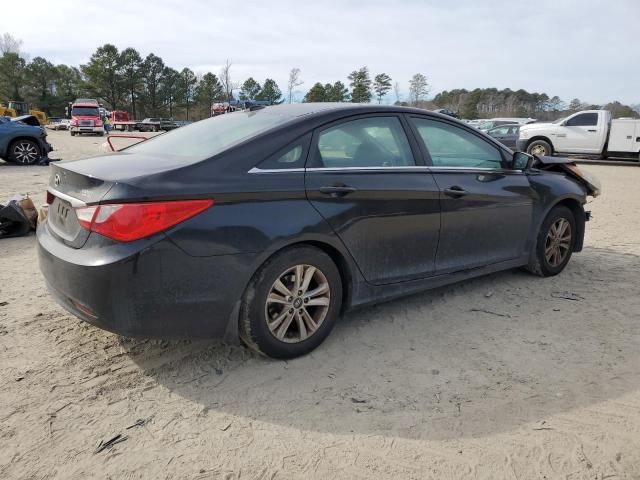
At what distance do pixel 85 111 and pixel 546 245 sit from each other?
3870 centimetres

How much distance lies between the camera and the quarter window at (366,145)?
10.5 ft

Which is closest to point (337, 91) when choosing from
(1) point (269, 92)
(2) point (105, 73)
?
(1) point (269, 92)

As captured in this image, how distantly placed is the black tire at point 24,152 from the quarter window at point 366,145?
43.4 ft

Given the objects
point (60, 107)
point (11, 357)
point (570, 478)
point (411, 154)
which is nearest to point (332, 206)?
point (411, 154)

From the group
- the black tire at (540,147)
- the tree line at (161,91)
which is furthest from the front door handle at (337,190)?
the tree line at (161,91)

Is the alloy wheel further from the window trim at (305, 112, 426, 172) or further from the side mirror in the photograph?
the side mirror

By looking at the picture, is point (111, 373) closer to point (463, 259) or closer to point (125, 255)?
point (125, 255)

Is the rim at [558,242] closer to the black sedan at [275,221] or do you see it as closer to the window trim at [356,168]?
the black sedan at [275,221]

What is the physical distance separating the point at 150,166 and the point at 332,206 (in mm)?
1082

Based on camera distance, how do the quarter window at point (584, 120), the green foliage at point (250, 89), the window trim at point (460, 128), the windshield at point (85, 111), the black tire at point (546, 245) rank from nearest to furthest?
the window trim at point (460, 128), the black tire at point (546, 245), the quarter window at point (584, 120), the windshield at point (85, 111), the green foliage at point (250, 89)

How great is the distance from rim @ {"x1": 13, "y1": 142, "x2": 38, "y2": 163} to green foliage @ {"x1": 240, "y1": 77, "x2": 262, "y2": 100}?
225ft

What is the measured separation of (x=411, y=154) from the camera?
3.60 metres

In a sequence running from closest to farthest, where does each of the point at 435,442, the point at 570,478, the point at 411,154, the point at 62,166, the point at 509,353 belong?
the point at 570,478 < the point at 435,442 < the point at 62,166 < the point at 509,353 < the point at 411,154

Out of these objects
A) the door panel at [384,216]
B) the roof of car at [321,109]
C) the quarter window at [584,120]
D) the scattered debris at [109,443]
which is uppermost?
the quarter window at [584,120]
